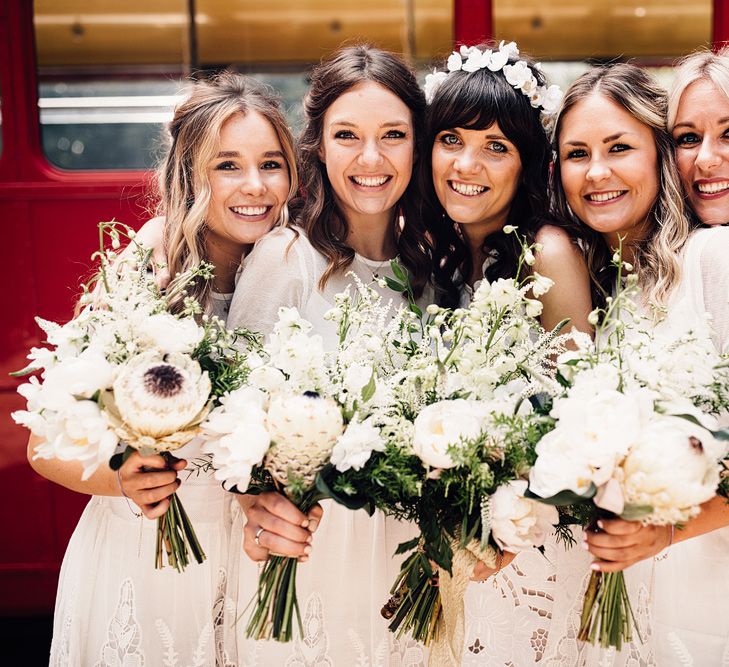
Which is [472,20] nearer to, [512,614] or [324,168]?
[324,168]

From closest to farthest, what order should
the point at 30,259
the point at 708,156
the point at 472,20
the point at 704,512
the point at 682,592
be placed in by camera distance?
the point at 704,512 → the point at 682,592 → the point at 708,156 → the point at 472,20 → the point at 30,259

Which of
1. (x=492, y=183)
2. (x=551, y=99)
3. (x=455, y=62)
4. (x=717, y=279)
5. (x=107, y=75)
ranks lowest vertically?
(x=717, y=279)

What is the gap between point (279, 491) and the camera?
1.67 m

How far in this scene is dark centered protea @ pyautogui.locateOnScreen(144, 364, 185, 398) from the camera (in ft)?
4.82

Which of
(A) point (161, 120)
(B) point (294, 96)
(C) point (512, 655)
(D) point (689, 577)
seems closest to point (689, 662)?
(D) point (689, 577)

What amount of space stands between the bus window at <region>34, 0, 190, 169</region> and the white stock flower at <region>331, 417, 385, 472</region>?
6.65 feet

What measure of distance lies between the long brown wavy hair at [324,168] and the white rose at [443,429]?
0.90m

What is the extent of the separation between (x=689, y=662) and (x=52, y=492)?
8.23 ft

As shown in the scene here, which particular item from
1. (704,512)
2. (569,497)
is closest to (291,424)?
(569,497)

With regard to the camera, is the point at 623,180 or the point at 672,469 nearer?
the point at 672,469

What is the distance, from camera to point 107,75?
317 cm

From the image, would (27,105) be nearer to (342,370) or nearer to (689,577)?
(342,370)

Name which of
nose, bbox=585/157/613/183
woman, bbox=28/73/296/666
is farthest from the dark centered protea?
nose, bbox=585/157/613/183

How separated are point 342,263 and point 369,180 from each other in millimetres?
289
